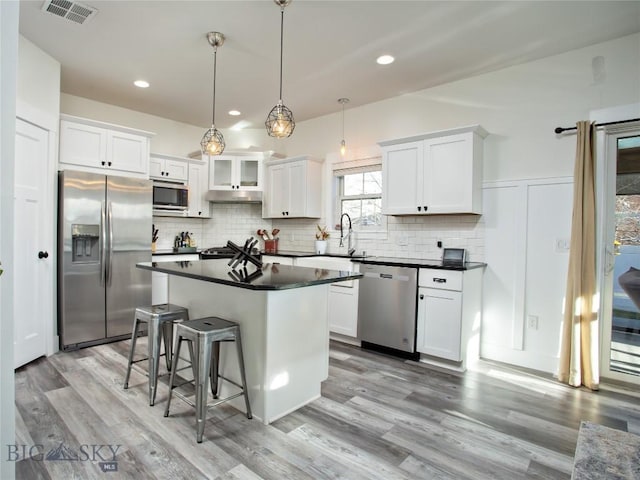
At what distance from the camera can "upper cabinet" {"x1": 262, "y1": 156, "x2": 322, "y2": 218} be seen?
498 centimetres

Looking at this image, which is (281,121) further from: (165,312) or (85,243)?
(85,243)

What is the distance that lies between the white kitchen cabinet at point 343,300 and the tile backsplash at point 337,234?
0.64 m

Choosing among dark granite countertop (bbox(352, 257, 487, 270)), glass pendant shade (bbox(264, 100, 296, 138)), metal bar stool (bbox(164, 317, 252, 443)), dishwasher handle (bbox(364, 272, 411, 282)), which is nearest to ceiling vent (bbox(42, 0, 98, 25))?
glass pendant shade (bbox(264, 100, 296, 138))

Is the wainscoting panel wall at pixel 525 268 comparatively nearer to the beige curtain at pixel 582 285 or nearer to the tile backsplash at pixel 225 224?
the beige curtain at pixel 582 285

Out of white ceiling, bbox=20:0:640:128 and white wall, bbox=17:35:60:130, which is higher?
white ceiling, bbox=20:0:640:128

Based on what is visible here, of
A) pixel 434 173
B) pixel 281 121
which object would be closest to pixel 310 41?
pixel 281 121

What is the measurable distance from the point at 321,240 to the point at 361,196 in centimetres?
80

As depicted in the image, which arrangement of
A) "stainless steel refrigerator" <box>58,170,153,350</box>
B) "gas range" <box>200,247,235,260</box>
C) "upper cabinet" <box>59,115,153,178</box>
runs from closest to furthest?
1. "stainless steel refrigerator" <box>58,170,153,350</box>
2. "upper cabinet" <box>59,115,153,178</box>
3. "gas range" <box>200,247,235,260</box>

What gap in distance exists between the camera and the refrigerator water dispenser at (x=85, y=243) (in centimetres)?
372

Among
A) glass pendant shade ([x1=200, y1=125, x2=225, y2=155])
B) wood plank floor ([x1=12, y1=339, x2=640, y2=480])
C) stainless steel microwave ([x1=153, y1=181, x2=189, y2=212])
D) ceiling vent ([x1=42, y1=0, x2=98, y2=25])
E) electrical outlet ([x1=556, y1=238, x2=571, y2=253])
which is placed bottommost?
wood plank floor ([x1=12, y1=339, x2=640, y2=480])

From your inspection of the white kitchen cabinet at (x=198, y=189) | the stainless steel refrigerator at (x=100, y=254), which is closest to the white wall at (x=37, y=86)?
the stainless steel refrigerator at (x=100, y=254)

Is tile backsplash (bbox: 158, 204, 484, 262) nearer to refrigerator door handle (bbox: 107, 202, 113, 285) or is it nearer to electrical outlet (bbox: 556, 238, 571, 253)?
electrical outlet (bbox: 556, 238, 571, 253)

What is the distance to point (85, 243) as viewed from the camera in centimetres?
380

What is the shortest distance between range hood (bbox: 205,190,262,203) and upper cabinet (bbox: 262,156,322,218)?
0.24m
